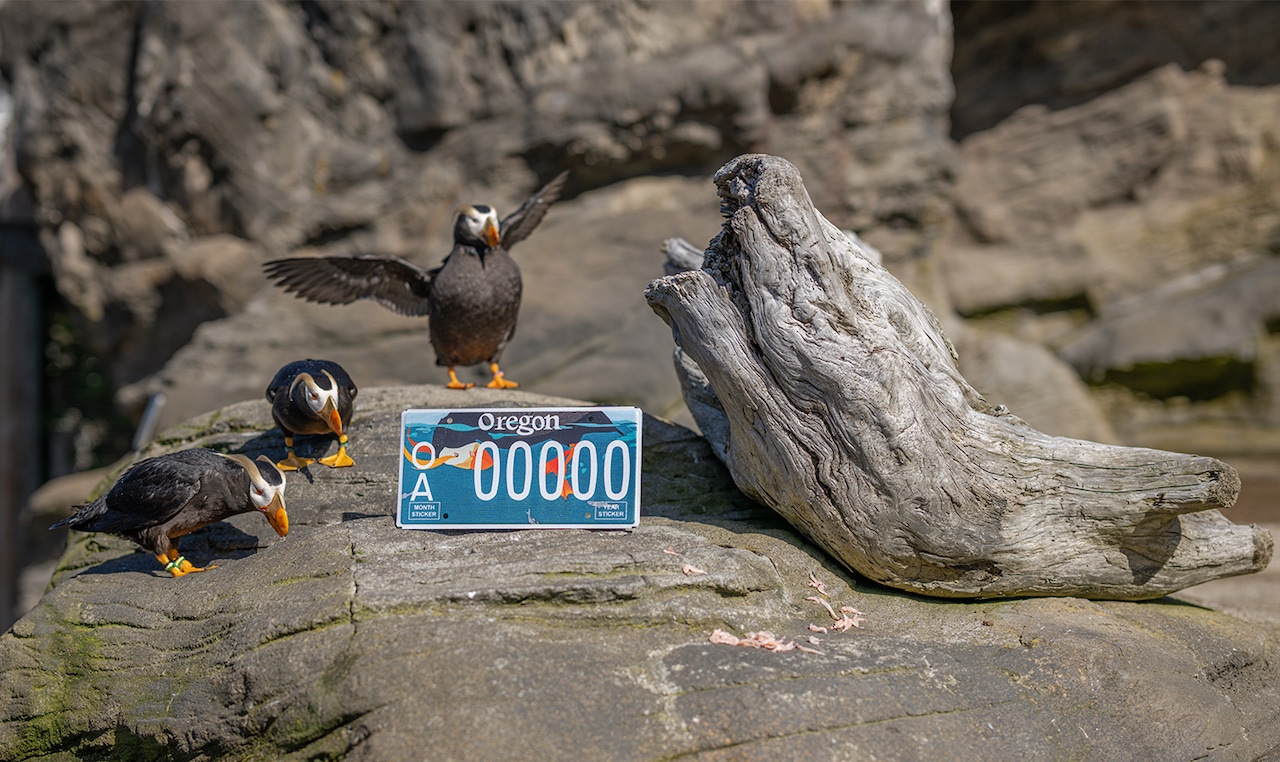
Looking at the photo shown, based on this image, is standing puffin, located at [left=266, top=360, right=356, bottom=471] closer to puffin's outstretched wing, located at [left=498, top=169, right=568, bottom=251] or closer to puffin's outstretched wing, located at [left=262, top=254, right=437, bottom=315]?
puffin's outstretched wing, located at [left=262, top=254, right=437, bottom=315]

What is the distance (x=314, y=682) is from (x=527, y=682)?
0.63 metres

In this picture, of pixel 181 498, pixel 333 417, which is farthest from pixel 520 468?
pixel 181 498

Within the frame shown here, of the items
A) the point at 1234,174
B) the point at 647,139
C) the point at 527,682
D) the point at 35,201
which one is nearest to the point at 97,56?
the point at 35,201

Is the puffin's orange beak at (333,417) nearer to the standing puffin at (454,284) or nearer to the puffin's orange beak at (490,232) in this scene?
the standing puffin at (454,284)

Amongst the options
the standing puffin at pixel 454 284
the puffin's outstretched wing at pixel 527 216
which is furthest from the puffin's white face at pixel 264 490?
the puffin's outstretched wing at pixel 527 216

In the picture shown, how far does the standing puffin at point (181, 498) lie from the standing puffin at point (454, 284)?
1.27 meters

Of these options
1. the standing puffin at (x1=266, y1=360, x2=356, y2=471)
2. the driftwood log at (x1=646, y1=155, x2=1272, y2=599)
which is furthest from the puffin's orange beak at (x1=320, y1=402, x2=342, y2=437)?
the driftwood log at (x1=646, y1=155, x2=1272, y2=599)

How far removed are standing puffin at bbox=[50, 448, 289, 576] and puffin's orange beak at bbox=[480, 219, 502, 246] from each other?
1.60 meters

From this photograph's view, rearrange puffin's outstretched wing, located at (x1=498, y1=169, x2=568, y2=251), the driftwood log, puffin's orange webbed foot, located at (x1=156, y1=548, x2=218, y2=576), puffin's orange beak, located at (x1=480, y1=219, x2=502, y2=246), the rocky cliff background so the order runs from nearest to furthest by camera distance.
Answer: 1. the driftwood log
2. puffin's orange webbed foot, located at (x1=156, y1=548, x2=218, y2=576)
3. puffin's orange beak, located at (x1=480, y1=219, x2=502, y2=246)
4. puffin's outstretched wing, located at (x1=498, y1=169, x2=568, y2=251)
5. the rocky cliff background

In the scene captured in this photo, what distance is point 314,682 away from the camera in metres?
2.64

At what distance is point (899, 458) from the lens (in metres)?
3.22

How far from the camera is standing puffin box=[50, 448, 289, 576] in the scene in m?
3.38

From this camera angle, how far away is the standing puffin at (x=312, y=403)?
12.4ft

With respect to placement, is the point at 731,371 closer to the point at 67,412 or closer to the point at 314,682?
the point at 314,682
